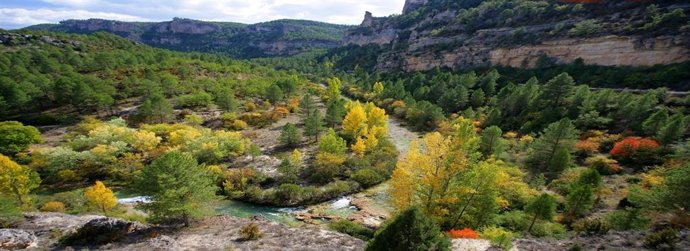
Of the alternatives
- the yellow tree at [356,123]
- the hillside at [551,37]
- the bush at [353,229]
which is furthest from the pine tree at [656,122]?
the hillside at [551,37]

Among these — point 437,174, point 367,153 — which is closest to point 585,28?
point 367,153

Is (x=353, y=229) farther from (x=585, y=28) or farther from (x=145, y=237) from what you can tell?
(x=585, y=28)

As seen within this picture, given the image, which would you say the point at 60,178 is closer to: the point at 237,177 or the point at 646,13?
the point at 237,177

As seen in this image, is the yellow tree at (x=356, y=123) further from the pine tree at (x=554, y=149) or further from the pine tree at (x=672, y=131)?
the pine tree at (x=672, y=131)

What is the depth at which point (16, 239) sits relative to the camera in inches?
799

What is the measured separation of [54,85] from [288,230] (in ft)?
226

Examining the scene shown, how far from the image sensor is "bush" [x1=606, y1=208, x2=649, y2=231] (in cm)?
2184

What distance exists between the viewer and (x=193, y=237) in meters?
23.5

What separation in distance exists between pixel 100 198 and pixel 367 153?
32.8 meters

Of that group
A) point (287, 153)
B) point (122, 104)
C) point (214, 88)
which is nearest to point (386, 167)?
point (287, 153)

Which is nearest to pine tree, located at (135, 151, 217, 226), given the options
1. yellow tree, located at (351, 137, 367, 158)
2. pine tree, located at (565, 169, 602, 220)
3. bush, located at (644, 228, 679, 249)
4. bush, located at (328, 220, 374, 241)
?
bush, located at (328, 220, 374, 241)

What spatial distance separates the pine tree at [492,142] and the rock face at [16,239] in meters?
44.3

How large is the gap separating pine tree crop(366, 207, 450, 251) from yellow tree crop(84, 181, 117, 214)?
90.2ft

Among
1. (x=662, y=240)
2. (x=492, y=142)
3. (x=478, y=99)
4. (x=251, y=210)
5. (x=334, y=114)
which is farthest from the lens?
(x=478, y=99)
